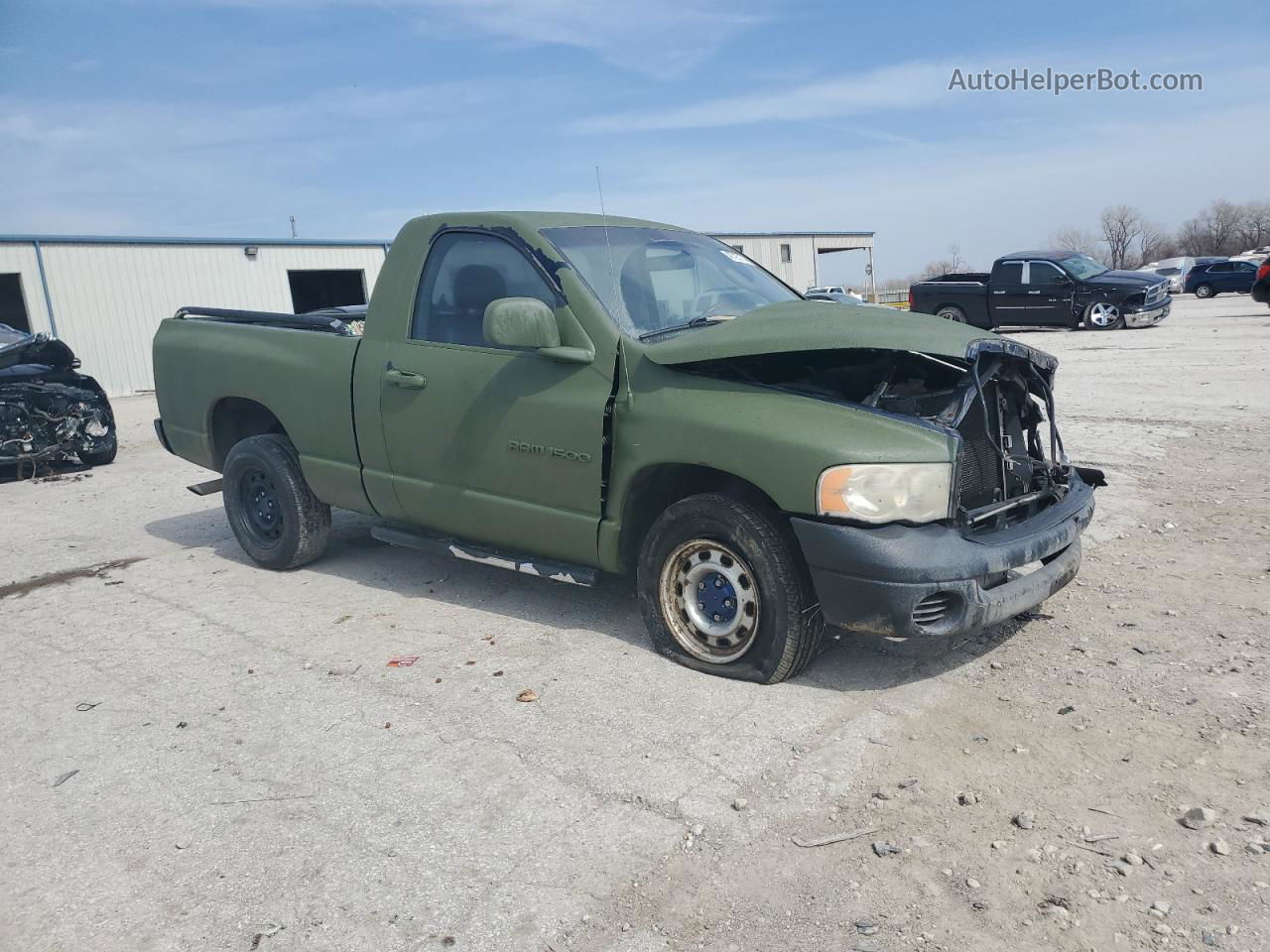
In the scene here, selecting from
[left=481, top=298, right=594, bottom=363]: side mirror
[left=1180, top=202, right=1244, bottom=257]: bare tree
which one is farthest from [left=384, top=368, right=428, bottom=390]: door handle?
[left=1180, top=202, right=1244, bottom=257]: bare tree

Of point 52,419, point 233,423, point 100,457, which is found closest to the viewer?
point 233,423

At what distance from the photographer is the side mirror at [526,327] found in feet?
13.1

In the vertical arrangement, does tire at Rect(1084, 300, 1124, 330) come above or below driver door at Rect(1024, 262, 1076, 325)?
below

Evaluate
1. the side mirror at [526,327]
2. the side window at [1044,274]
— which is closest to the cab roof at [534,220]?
the side mirror at [526,327]

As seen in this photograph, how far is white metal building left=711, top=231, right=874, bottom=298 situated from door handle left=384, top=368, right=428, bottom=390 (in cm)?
3822

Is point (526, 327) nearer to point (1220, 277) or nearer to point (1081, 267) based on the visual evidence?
point (1081, 267)

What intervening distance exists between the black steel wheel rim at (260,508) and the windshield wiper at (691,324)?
2859 mm

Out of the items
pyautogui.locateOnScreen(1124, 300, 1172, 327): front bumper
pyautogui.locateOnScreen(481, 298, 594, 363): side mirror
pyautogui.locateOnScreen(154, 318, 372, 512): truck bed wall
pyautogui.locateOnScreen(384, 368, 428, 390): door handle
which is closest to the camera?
pyautogui.locateOnScreen(481, 298, 594, 363): side mirror

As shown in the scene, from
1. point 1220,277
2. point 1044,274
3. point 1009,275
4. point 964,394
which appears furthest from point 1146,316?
point 964,394

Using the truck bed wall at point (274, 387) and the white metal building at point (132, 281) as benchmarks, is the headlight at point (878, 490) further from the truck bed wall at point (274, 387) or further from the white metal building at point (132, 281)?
the white metal building at point (132, 281)

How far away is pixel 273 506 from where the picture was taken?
5.87 meters

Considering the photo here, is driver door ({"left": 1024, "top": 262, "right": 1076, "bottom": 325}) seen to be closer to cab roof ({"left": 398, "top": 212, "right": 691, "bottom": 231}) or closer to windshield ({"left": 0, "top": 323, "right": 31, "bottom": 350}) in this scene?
cab roof ({"left": 398, "top": 212, "right": 691, "bottom": 231})

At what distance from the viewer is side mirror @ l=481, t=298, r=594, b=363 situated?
400cm

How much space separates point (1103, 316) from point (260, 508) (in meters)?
19.2
